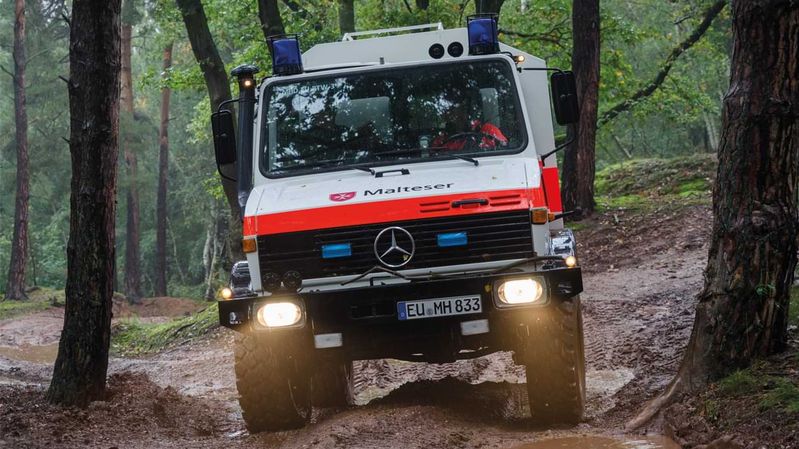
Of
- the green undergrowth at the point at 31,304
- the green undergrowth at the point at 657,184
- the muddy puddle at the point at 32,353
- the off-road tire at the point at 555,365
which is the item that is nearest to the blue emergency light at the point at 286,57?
the off-road tire at the point at 555,365

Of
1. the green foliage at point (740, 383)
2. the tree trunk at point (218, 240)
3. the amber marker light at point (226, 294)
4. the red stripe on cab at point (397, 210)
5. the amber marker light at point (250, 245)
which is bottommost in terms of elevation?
the tree trunk at point (218, 240)

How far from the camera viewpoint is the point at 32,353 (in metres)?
18.5

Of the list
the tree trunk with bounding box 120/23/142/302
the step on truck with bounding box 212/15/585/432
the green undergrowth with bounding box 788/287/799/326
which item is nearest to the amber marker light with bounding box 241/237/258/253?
Result: the step on truck with bounding box 212/15/585/432

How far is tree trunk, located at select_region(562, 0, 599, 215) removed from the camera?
2005 centimetres

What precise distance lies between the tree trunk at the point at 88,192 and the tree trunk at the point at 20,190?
23.0 meters

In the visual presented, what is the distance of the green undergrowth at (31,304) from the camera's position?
2639cm

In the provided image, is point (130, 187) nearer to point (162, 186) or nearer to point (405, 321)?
point (162, 186)

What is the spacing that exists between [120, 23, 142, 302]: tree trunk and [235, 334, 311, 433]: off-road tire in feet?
92.0

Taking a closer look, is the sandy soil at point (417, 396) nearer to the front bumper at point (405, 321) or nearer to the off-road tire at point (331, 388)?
the off-road tire at point (331, 388)

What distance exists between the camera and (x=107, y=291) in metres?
8.96

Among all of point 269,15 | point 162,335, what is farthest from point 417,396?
point 269,15

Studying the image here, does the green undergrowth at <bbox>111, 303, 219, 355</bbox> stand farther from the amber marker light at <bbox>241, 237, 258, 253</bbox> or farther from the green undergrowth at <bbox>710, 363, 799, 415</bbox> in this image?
the green undergrowth at <bbox>710, 363, 799, 415</bbox>

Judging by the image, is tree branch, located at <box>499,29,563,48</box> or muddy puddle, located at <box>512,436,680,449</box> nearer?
muddy puddle, located at <box>512,436,680,449</box>

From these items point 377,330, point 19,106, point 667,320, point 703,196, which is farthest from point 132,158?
point 377,330
